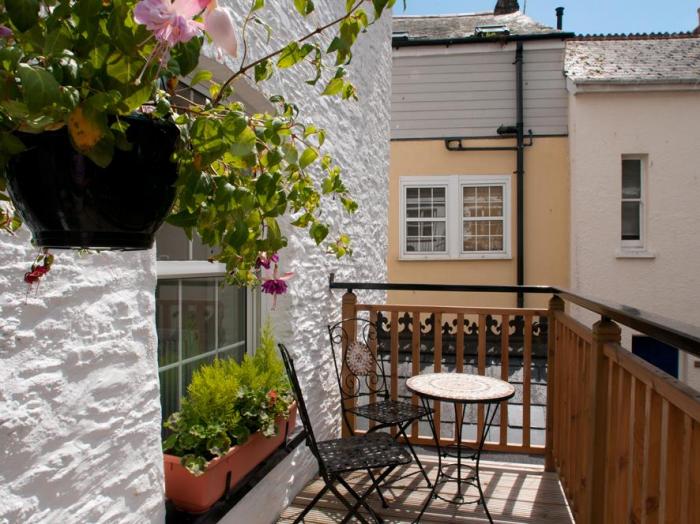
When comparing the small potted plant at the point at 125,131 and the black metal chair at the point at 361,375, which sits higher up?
the small potted plant at the point at 125,131

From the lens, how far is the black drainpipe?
8.25 meters

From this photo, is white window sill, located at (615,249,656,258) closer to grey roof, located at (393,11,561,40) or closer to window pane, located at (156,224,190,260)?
grey roof, located at (393,11,561,40)

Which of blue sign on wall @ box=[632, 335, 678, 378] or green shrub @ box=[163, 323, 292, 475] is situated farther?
blue sign on wall @ box=[632, 335, 678, 378]

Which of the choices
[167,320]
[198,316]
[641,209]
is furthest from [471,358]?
[167,320]

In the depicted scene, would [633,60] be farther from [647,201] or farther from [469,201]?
[469,201]

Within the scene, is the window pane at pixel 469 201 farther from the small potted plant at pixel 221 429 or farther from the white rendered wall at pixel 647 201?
the small potted plant at pixel 221 429

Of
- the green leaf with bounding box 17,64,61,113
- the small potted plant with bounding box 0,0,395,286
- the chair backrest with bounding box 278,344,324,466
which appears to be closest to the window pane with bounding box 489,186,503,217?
the chair backrest with bounding box 278,344,324,466

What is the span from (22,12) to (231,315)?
229 cm

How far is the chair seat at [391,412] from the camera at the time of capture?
10.1 feet

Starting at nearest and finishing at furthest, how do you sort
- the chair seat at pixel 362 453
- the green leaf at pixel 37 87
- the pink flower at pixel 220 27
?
the green leaf at pixel 37 87 < the pink flower at pixel 220 27 < the chair seat at pixel 362 453

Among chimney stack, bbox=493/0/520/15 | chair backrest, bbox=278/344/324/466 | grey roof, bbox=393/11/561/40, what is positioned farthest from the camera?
chimney stack, bbox=493/0/520/15

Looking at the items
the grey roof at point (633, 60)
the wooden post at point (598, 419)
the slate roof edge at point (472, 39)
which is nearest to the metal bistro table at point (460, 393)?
the wooden post at point (598, 419)

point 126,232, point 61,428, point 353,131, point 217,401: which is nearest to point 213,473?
point 217,401

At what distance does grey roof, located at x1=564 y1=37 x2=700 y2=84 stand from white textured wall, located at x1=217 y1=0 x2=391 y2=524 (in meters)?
4.27
